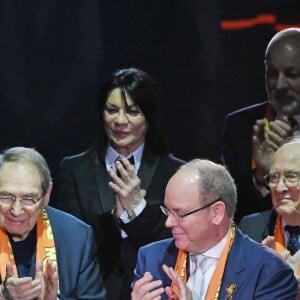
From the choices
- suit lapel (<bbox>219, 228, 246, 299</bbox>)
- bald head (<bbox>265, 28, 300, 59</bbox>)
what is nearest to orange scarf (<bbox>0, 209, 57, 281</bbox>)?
suit lapel (<bbox>219, 228, 246, 299</bbox>)

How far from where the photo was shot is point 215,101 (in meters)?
5.00

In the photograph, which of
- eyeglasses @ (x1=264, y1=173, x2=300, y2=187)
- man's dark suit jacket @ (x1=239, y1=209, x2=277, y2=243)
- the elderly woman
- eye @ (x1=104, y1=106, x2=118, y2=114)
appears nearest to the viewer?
eyeglasses @ (x1=264, y1=173, x2=300, y2=187)

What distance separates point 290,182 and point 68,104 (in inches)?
67.5

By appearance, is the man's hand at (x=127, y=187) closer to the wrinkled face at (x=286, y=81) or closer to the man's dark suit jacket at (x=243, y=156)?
the man's dark suit jacket at (x=243, y=156)

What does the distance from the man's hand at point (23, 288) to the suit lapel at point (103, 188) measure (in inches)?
34.7

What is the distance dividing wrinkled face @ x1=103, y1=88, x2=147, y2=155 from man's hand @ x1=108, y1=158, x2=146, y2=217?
204mm

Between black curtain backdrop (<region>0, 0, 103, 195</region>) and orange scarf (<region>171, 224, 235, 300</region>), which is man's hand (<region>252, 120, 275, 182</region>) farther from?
black curtain backdrop (<region>0, 0, 103, 195</region>)

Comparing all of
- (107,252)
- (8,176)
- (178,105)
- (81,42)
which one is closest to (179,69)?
(178,105)

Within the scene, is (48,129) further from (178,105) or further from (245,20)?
(245,20)

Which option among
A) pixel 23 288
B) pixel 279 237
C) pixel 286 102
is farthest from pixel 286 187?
pixel 23 288

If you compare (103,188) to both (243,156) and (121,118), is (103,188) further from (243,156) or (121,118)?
(243,156)

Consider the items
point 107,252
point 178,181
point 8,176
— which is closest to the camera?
point 178,181

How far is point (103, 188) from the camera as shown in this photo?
4105mm

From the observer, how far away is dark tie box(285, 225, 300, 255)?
364cm
